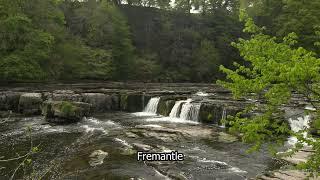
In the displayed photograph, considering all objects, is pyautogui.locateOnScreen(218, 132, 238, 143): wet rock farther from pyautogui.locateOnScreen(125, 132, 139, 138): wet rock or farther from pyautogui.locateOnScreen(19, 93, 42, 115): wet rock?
pyautogui.locateOnScreen(19, 93, 42, 115): wet rock

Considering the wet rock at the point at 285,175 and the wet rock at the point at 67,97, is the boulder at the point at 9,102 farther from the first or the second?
the wet rock at the point at 285,175

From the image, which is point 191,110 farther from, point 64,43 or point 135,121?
point 64,43

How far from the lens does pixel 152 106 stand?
26938 millimetres

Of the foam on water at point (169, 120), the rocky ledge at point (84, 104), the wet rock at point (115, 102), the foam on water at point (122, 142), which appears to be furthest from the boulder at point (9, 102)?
the foam on water at point (122, 142)

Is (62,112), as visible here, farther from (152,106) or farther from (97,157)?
(97,157)

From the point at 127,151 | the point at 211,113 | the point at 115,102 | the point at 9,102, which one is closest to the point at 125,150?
the point at 127,151

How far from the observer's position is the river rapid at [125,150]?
37.9ft

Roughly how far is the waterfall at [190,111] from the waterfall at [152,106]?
127 inches

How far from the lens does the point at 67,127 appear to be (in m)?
19.7

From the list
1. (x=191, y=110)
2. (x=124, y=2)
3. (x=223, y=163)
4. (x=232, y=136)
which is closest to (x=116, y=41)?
(x=124, y=2)

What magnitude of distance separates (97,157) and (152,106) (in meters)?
13.9

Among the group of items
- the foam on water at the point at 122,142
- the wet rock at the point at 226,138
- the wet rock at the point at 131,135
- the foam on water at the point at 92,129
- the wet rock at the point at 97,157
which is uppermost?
the wet rock at the point at 131,135

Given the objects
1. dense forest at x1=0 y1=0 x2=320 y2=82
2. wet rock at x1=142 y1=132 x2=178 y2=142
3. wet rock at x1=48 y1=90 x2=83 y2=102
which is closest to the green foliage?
wet rock at x1=142 y1=132 x2=178 y2=142

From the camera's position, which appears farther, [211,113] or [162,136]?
[211,113]
